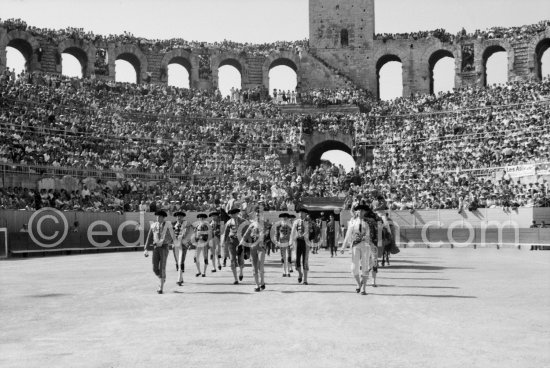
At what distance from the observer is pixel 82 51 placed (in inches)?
2452

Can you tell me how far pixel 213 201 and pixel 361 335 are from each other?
35358 mm

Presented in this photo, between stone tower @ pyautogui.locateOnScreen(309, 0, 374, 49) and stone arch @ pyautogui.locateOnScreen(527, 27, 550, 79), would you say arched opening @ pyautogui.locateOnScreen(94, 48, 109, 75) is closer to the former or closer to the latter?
stone tower @ pyautogui.locateOnScreen(309, 0, 374, 49)

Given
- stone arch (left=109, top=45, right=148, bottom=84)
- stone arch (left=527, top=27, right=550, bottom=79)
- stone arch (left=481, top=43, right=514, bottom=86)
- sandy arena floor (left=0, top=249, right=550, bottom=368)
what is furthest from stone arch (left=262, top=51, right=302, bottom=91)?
sandy arena floor (left=0, top=249, right=550, bottom=368)

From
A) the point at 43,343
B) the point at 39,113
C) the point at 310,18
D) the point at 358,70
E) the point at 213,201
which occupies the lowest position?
the point at 43,343

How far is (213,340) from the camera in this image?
417 inches

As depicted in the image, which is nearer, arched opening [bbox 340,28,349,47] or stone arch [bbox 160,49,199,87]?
stone arch [bbox 160,49,199,87]

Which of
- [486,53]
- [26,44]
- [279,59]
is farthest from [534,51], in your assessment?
[26,44]

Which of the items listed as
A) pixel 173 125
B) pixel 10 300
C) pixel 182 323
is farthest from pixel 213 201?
pixel 182 323

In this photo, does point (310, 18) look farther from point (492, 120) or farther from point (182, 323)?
point (182, 323)
